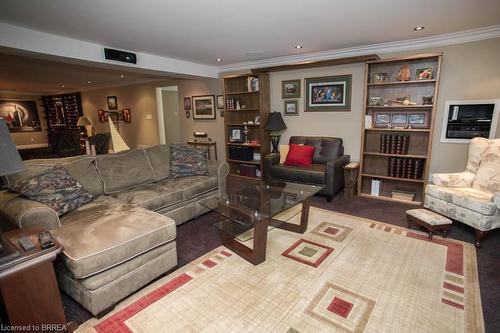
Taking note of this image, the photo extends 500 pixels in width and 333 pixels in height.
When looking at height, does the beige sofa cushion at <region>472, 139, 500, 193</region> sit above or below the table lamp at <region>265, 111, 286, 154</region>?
below

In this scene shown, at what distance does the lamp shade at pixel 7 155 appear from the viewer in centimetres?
137

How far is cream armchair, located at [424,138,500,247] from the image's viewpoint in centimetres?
248

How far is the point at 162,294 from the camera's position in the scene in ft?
6.44

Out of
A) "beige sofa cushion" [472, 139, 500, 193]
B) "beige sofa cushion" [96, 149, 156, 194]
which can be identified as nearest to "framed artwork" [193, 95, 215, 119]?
"beige sofa cushion" [96, 149, 156, 194]

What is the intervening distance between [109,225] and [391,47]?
421 cm

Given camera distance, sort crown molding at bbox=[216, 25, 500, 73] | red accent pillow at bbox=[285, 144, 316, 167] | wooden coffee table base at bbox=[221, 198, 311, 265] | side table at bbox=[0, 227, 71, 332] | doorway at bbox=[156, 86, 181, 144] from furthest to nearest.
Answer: doorway at bbox=[156, 86, 181, 144], red accent pillow at bbox=[285, 144, 316, 167], crown molding at bbox=[216, 25, 500, 73], wooden coffee table base at bbox=[221, 198, 311, 265], side table at bbox=[0, 227, 71, 332]

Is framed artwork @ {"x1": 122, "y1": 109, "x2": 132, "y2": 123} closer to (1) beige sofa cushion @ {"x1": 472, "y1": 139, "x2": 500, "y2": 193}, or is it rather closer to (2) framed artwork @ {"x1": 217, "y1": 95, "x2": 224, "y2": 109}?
(2) framed artwork @ {"x1": 217, "y1": 95, "x2": 224, "y2": 109}

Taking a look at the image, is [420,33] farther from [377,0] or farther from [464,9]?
[377,0]

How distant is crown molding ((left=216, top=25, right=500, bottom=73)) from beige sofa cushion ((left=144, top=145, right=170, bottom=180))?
96.6 inches

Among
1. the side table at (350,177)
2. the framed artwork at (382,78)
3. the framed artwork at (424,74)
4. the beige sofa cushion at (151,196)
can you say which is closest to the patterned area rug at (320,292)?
the beige sofa cushion at (151,196)

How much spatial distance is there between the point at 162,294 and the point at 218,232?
104cm

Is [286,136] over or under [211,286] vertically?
over

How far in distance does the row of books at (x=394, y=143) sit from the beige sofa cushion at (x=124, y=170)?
3.38 metres

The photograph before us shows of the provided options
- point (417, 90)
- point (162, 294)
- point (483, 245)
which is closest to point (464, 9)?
point (417, 90)
